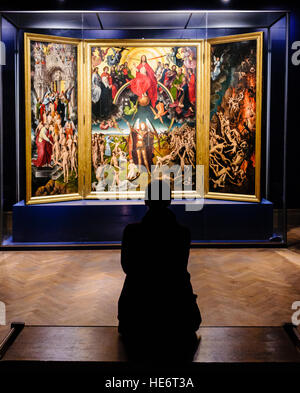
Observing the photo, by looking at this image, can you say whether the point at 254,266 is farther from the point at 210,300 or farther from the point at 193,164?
the point at 193,164

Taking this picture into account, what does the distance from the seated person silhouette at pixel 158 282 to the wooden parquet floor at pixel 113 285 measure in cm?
156

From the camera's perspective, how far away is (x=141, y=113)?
8.34 m

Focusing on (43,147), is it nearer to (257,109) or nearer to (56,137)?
(56,137)

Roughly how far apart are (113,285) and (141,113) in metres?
3.69

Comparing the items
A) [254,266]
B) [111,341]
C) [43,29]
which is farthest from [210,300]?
[43,29]

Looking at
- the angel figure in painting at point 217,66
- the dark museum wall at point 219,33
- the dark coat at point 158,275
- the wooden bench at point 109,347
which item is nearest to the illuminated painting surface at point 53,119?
the dark museum wall at point 219,33

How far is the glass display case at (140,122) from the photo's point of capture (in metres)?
7.73

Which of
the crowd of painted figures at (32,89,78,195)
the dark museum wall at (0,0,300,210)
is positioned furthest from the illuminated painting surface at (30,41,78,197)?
the dark museum wall at (0,0,300,210)

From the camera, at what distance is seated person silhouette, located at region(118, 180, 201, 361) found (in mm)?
3100

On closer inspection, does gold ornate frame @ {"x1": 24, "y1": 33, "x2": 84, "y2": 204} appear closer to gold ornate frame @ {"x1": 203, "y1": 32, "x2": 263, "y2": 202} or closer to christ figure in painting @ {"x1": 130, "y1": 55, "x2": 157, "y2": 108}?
christ figure in painting @ {"x1": 130, "y1": 55, "x2": 157, "y2": 108}

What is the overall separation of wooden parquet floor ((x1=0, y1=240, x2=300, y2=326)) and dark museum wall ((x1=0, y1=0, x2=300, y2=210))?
235 centimetres

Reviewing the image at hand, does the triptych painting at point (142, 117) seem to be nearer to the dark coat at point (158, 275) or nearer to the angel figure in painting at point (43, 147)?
the angel figure in painting at point (43, 147)

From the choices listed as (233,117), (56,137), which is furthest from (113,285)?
(233,117)

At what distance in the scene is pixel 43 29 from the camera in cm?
781
